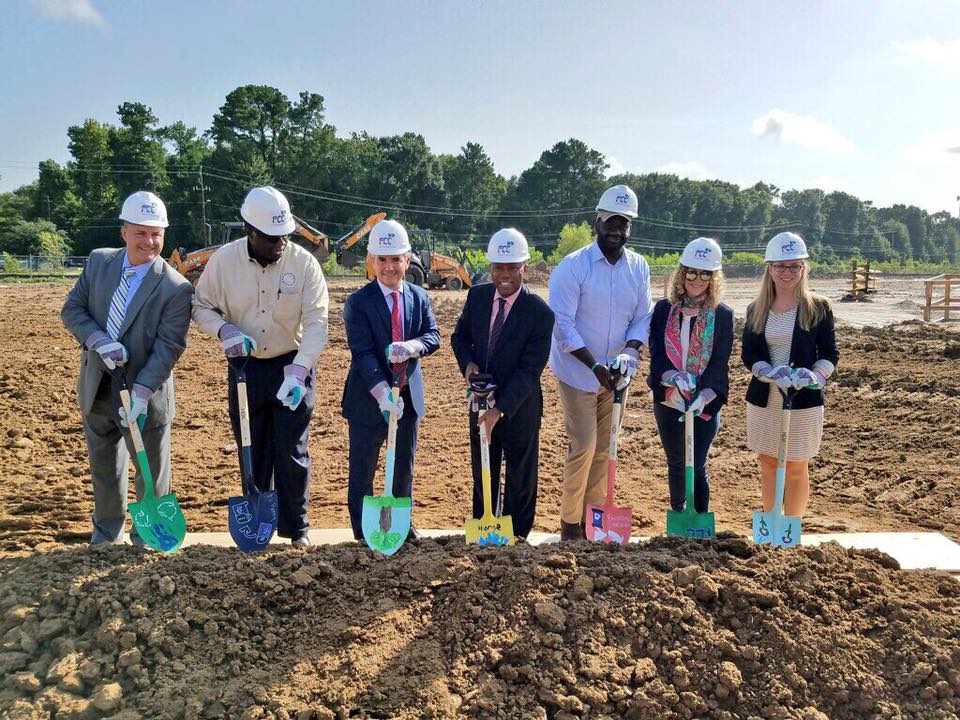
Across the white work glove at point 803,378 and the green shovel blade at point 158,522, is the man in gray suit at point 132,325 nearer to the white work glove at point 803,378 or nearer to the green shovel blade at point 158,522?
the green shovel blade at point 158,522

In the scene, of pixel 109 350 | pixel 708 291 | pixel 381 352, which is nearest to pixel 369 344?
pixel 381 352

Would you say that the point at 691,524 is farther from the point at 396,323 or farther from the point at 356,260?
the point at 356,260

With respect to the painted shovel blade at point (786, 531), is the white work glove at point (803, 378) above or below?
above

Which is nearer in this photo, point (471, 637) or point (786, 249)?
point (471, 637)

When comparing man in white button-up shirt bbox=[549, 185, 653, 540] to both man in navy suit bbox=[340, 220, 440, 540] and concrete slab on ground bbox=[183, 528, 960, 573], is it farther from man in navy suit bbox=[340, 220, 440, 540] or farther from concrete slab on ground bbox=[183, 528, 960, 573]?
man in navy suit bbox=[340, 220, 440, 540]

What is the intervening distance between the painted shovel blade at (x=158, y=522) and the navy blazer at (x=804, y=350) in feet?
10.1

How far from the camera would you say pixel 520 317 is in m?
3.86

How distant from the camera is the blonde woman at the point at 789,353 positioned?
12.6 ft

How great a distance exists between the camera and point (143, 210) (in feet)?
11.9

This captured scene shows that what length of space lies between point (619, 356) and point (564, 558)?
1.19 metres

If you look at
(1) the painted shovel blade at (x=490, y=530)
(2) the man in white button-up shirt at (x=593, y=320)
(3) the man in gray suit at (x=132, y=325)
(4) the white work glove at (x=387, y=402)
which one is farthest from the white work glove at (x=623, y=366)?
(3) the man in gray suit at (x=132, y=325)

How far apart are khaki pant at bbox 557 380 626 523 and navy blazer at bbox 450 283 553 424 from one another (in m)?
0.24

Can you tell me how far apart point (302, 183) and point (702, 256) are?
1993 inches

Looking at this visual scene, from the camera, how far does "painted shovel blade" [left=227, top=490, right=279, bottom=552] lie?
11.8ft
